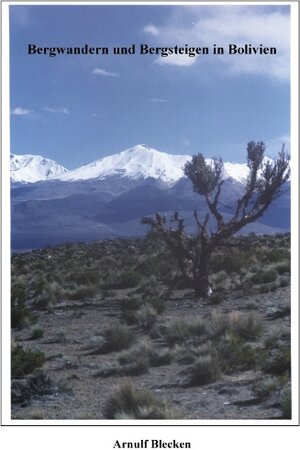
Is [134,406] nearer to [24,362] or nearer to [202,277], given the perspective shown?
[24,362]

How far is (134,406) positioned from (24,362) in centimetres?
278

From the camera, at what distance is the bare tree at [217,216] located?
17719mm

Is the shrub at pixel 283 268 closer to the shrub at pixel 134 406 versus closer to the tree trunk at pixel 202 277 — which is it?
the tree trunk at pixel 202 277

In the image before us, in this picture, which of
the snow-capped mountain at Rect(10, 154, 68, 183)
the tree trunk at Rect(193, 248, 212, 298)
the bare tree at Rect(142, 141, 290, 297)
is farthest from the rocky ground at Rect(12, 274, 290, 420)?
the snow-capped mountain at Rect(10, 154, 68, 183)

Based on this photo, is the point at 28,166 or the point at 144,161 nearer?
the point at 28,166

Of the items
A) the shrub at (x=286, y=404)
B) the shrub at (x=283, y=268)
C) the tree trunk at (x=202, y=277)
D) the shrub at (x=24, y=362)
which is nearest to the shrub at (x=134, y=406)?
the shrub at (x=286, y=404)

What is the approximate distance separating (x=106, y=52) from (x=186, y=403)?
528 centimetres

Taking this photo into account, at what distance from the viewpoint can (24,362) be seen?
1052cm

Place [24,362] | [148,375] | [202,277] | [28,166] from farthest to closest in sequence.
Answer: [202,277] < [28,166] < [24,362] < [148,375]

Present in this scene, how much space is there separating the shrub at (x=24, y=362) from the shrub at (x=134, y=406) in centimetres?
230

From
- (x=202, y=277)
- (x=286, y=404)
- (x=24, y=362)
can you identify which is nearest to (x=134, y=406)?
(x=286, y=404)

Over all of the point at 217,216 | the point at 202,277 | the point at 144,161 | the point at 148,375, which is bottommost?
the point at 148,375

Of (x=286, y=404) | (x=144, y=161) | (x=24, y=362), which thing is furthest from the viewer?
(x=144, y=161)
